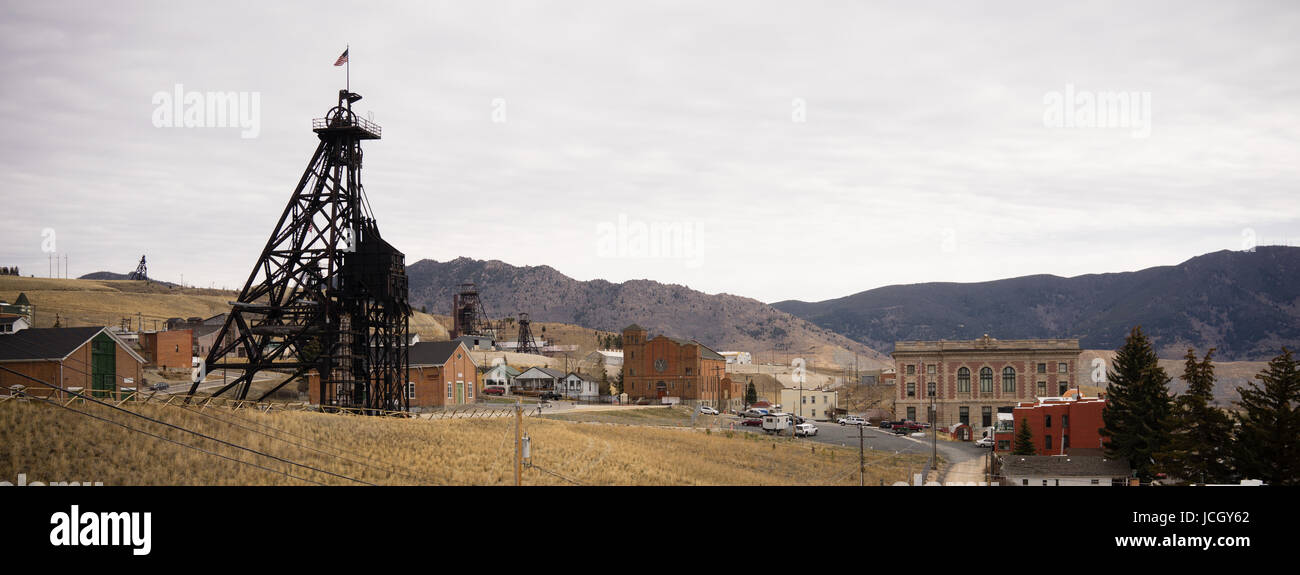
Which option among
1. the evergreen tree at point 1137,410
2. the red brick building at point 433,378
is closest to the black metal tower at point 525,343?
the red brick building at point 433,378

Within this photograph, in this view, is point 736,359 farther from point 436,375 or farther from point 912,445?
point 436,375

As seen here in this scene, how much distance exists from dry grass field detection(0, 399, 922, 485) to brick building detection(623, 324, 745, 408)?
41899mm

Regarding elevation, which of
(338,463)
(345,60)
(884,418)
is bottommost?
(884,418)

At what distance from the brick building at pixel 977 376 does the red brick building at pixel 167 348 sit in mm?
70297

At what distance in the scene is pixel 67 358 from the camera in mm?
53469

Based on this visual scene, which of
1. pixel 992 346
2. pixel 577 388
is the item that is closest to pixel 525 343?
pixel 577 388

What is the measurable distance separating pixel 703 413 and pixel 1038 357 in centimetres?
3438

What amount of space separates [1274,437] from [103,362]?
61.4 meters

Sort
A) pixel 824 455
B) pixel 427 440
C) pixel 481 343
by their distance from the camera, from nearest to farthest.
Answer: pixel 427 440, pixel 824 455, pixel 481 343

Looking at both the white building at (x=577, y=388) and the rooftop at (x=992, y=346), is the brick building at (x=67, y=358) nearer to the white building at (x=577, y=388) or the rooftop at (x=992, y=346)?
the white building at (x=577, y=388)

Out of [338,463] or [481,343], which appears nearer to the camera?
[338,463]
